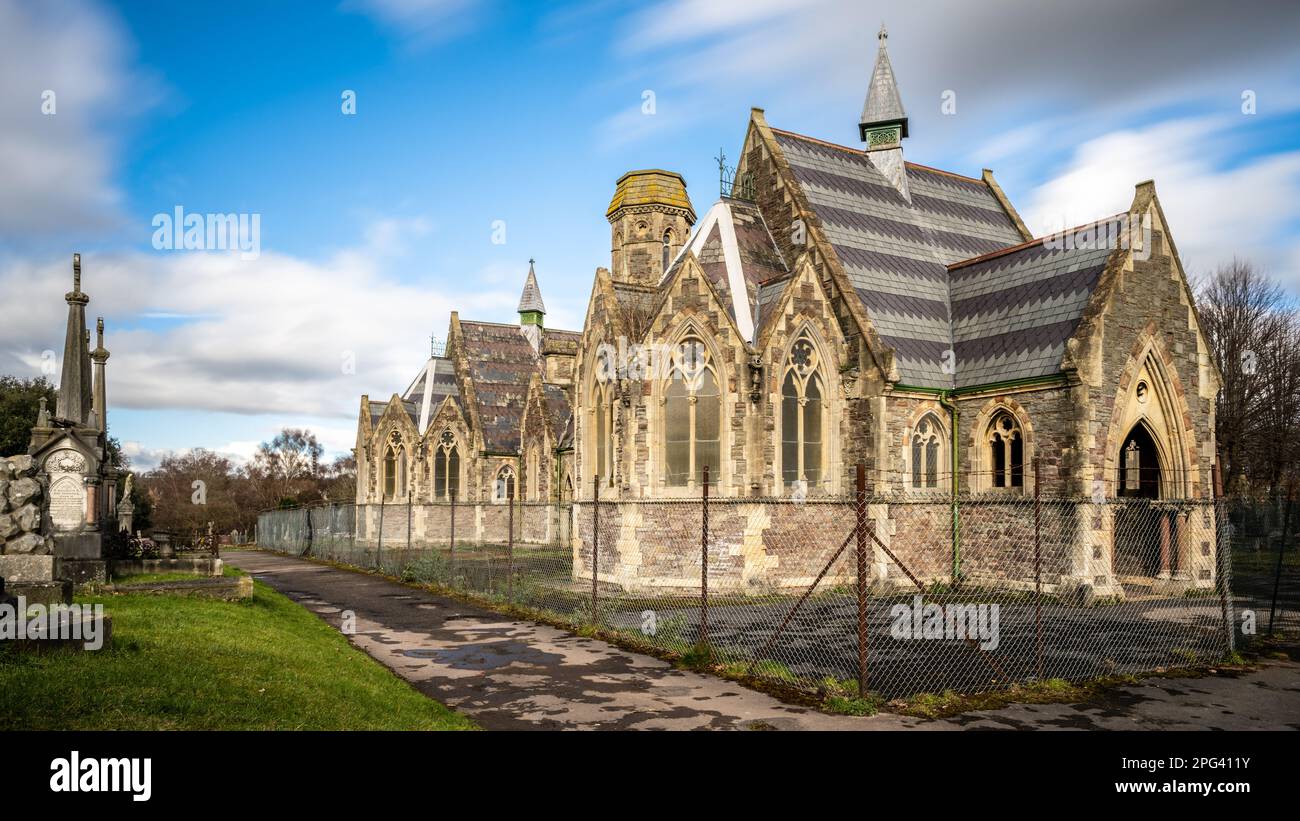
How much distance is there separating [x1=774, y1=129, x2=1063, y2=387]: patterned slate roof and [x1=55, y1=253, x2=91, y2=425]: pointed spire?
1821 centimetres

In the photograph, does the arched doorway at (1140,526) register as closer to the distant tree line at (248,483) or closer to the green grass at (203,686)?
the green grass at (203,686)

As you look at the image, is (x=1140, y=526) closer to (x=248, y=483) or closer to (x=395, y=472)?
(x=395, y=472)

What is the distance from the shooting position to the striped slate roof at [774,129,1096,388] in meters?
19.6

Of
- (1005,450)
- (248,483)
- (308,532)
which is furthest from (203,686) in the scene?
(248,483)

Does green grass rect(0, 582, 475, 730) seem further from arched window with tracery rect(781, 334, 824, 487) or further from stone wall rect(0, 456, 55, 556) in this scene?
arched window with tracery rect(781, 334, 824, 487)

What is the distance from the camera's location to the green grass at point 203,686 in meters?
6.36

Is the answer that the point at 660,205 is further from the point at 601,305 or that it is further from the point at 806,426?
the point at 806,426

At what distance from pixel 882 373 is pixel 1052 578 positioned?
5.76 metres

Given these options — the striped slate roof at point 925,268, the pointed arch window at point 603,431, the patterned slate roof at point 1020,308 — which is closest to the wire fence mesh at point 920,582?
the pointed arch window at point 603,431

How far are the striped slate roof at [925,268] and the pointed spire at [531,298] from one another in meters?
32.1

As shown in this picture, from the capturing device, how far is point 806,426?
19.1 m

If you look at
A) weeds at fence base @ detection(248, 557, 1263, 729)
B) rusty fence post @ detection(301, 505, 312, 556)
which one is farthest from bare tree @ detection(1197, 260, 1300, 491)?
rusty fence post @ detection(301, 505, 312, 556)
